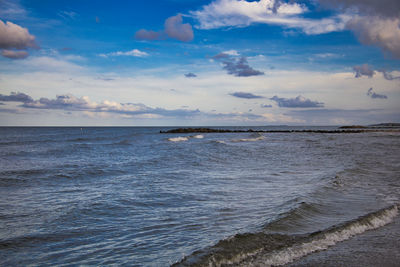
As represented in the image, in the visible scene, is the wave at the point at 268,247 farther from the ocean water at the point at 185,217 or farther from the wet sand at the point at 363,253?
the wet sand at the point at 363,253

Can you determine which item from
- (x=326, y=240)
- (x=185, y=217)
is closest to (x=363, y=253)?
(x=326, y=240)

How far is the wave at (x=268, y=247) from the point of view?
5.60 metres

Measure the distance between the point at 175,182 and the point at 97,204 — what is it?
4.75 meters

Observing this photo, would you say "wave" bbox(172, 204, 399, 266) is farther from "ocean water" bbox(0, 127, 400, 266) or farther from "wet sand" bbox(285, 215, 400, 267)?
"wet sand" bbox(285, 215, 400, 267)

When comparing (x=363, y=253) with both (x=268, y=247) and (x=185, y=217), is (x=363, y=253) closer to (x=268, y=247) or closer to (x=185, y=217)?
(x=268, y=247)

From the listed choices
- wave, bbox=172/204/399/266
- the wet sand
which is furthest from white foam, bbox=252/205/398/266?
the wet sand

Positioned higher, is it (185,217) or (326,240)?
(326,240)

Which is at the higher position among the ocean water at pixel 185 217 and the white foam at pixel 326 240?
the white foam at pixel 326 240

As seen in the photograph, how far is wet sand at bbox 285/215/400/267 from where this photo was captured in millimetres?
5414

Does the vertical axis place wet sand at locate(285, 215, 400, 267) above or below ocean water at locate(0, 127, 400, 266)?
above

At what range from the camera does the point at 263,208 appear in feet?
30.3

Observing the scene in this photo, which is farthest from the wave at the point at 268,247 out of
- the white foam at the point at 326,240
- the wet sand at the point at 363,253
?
the wet sand at the point at 363,253

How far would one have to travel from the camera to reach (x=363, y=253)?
5.83 m

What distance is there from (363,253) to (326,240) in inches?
32.1
